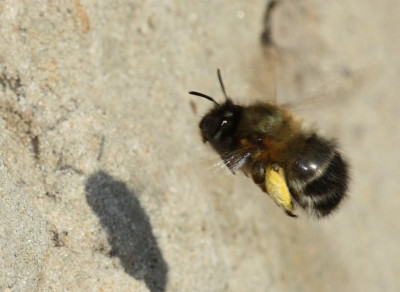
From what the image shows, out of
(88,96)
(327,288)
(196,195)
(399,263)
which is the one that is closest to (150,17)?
(88,96)

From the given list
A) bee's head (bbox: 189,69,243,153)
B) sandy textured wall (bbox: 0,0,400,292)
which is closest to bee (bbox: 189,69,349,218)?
bee's head (bbox: 189,69,243,153)

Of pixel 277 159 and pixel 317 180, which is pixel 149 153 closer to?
pixel 277 159

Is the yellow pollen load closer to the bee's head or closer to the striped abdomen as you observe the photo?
the striped abdomen

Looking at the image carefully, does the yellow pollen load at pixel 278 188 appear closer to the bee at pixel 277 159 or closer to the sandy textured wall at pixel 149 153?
the bee at pixel 277 159

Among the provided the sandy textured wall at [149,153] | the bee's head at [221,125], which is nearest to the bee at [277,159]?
the bee's head at [221,125]

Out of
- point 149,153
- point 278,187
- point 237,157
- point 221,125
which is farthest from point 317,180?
point 149,153

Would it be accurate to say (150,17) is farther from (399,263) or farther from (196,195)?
(399,263)
